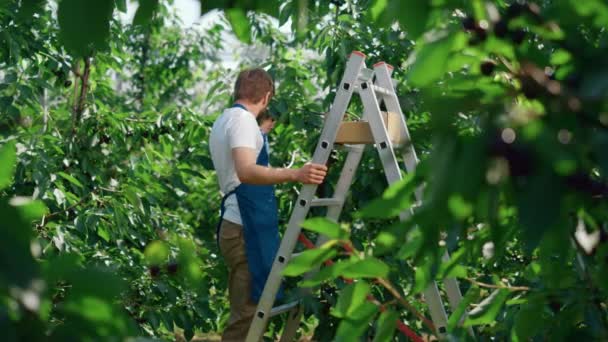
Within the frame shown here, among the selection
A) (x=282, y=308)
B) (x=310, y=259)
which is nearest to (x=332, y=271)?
(x=310, y=259)

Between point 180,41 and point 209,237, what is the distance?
114 inches

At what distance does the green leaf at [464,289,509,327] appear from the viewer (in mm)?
1454

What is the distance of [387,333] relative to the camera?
128 cm

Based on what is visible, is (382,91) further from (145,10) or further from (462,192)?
(462,192)

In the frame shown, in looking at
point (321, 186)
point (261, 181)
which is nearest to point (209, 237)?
point (321, 186)

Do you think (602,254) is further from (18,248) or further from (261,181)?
(261,181)

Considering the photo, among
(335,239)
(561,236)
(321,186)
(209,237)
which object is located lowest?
(209,237)

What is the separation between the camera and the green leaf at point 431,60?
796 mm

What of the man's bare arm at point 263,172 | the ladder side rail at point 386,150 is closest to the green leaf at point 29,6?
the ladder side rail at point 386,150

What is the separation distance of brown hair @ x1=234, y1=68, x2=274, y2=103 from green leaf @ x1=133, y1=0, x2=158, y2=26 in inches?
104

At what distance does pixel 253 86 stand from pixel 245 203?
1.52ft

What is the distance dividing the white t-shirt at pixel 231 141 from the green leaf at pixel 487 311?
1.90 metres

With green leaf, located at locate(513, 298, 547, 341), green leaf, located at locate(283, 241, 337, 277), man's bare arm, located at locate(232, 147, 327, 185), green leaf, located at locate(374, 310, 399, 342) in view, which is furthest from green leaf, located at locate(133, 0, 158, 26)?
man's bare arm, located at locate(232, 147, 327, 185)

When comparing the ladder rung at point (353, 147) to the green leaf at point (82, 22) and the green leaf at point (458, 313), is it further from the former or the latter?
the green leaf at point (82, 22)
